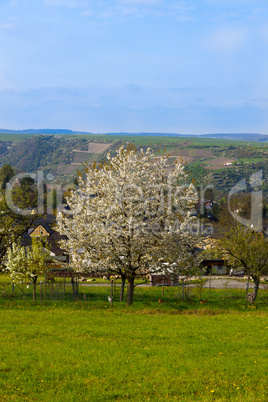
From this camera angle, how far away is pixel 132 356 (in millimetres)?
14125

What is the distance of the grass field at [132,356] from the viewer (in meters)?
11.0

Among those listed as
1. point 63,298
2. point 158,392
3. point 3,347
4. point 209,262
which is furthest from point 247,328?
point 209,262

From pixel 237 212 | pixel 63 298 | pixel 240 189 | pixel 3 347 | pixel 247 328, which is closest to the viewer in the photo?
pixel 3 347

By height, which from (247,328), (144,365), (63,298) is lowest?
(63,298)

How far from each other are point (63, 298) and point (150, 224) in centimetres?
1005

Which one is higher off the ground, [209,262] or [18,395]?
[18,395]

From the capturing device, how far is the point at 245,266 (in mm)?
31672

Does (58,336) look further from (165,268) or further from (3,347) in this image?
(165,268)

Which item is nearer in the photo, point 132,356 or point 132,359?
point 132,359

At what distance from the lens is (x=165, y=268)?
2734 cm

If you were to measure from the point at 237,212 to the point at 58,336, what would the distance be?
299 ft

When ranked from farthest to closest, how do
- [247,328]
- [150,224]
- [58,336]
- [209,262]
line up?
[209,262] → [150,224] → [247,328] → [58,336]

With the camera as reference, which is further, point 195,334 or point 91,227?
point 91,227

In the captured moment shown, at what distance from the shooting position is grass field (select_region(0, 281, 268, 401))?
10984 mm
